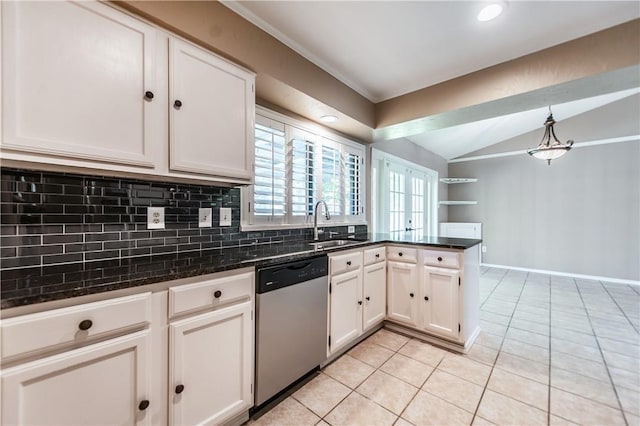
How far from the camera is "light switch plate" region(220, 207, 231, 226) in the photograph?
190 centimetres

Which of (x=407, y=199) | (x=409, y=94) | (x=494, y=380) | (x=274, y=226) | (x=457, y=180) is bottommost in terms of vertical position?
(x=494, y=380)

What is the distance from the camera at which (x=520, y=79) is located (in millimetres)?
2029

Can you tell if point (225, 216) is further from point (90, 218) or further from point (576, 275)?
point (576, 275)

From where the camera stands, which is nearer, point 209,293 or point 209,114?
point 209,293

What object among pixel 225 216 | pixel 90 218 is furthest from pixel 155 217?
pixel 225 216

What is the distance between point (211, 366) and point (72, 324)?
0.61 metres

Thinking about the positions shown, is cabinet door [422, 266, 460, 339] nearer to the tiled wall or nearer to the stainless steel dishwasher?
the stainless steel dishwasher

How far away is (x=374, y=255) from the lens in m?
2.46

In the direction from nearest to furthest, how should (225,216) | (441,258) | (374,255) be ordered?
(225,216)
(441,258)
(374,255)

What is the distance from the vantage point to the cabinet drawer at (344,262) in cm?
198

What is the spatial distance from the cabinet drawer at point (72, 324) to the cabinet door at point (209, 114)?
28.1 inches

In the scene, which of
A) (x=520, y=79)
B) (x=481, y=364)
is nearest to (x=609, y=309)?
(x=481, y=364)

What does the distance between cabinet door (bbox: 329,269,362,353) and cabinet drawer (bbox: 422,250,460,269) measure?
64 centimetres

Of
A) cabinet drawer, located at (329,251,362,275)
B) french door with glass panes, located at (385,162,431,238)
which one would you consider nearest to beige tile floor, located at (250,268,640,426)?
cabinet drawer, located at (329,251,362,275)
